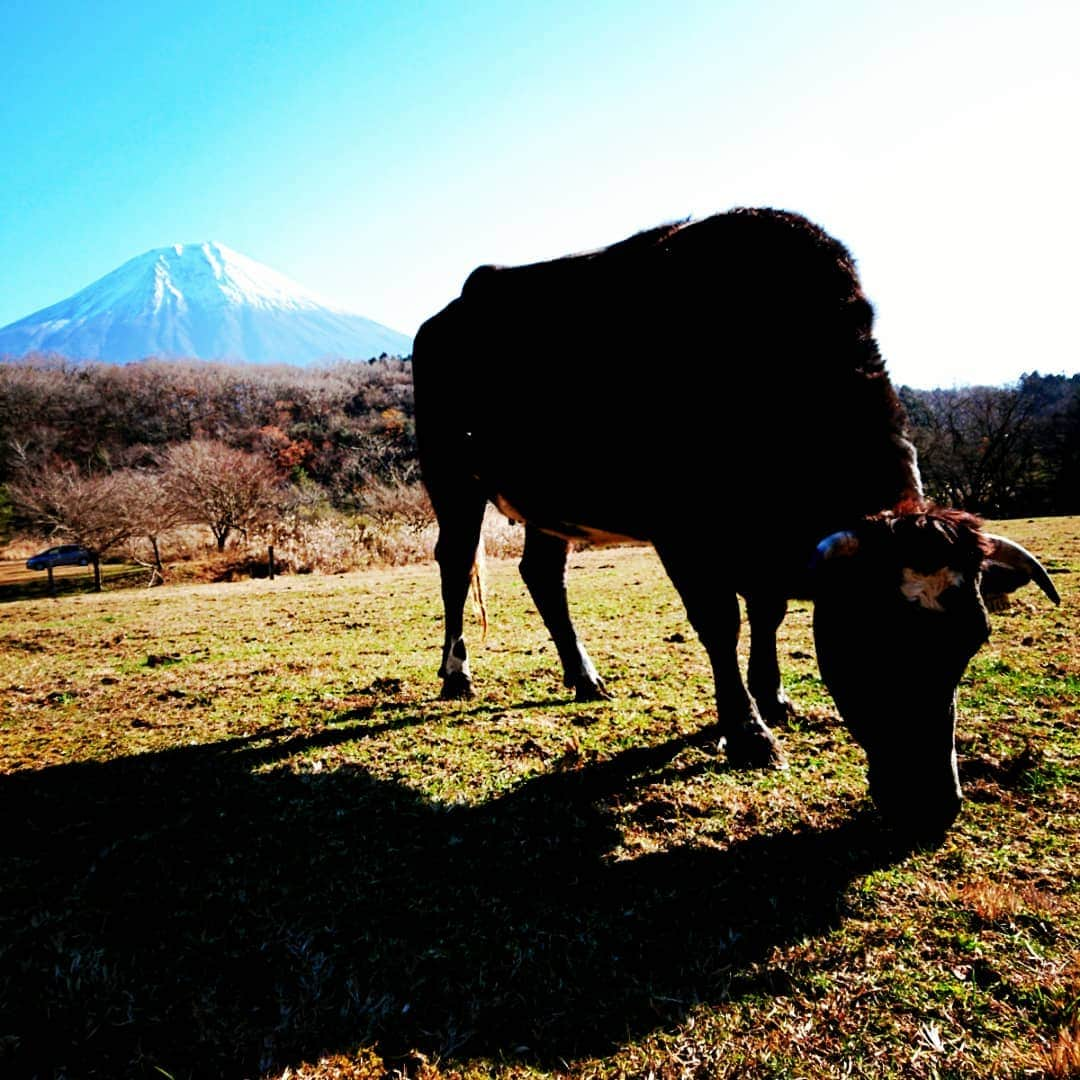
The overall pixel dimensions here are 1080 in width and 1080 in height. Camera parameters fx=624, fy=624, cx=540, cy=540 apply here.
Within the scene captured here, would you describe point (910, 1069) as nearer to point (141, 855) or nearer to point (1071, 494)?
point (141, 855)

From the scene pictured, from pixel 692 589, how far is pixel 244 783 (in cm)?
330

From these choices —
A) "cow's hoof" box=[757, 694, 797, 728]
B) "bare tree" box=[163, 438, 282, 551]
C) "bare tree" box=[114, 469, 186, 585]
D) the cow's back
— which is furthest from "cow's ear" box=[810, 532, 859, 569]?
"bare tree" box=[163, 438, 282, 551]

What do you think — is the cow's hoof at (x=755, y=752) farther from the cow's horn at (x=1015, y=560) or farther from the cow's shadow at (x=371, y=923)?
the cow's horn at (x=1015, y=560)

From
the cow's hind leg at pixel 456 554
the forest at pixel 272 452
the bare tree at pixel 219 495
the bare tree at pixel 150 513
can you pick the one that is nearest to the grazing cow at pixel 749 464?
the cow's hind leg at pixel 456 554

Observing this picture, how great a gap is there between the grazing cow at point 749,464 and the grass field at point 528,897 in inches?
19.6

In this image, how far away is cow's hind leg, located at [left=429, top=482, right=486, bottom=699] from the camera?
606 cm

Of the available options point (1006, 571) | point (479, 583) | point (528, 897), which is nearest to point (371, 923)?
point (528, 897)

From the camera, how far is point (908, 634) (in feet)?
8.65

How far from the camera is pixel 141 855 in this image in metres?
3.34

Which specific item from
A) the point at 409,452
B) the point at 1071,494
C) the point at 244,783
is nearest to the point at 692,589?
the point at 244,783

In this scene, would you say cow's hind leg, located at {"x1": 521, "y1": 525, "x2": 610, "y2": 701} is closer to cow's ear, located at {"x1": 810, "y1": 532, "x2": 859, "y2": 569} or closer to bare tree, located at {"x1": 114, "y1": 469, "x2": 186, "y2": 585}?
cow's ear, located at {"x1": 810, "y1": 532, "x2": 859, "y2": 569}

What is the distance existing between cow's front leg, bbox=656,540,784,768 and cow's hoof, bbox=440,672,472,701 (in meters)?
2.69

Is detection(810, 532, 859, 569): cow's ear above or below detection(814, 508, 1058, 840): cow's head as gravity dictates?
above

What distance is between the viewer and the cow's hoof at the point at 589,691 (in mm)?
5633
